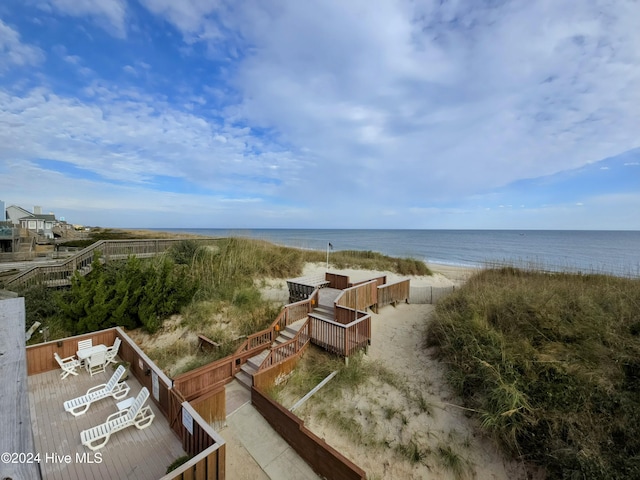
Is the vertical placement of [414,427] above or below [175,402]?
below

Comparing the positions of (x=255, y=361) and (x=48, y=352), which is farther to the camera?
(x=255, y=361)

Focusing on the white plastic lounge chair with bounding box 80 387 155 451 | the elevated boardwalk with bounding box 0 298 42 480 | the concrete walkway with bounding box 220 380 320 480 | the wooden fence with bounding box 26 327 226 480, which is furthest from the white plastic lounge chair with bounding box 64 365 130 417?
the concrete walkway with bounding box 220 380 320 480

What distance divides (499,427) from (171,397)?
233 inches

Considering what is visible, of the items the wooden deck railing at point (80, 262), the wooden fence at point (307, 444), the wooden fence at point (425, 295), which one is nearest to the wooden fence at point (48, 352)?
the wooden fence at point (307, 444)

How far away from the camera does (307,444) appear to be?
5.27 meters

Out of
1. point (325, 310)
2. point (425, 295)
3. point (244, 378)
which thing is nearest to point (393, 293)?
point (425, 295)

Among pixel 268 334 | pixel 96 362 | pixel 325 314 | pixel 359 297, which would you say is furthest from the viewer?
pixel 359 297

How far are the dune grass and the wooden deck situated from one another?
223 inches

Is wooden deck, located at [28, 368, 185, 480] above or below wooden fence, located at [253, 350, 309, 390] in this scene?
above

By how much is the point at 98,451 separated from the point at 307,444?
11.1ft

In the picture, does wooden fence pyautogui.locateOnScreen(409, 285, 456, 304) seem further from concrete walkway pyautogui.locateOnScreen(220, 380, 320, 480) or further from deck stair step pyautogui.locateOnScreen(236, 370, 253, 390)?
concrete walkway pyautogui.locateOnScreen(220, 380, 320, 480)

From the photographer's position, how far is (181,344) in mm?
9422

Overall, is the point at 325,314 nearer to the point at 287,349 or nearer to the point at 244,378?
the point at 287,349

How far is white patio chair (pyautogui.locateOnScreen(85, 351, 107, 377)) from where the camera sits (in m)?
6.36
